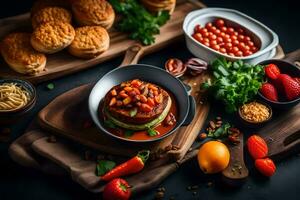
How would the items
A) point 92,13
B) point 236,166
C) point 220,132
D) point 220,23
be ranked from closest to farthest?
point 236,166
point 220,132
point 92,13
point 220,23

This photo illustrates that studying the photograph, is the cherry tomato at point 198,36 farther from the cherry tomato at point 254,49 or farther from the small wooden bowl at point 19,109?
the small wooden bowl at point 19,109

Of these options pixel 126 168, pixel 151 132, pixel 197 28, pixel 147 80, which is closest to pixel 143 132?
pixel 151 132

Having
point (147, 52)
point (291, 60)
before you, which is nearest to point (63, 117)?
point (147, 52)

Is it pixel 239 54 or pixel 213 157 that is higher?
pixel 239 54

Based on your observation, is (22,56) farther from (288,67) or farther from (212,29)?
(288,67)

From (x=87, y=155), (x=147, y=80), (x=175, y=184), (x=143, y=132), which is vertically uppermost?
(x=147, y=80)

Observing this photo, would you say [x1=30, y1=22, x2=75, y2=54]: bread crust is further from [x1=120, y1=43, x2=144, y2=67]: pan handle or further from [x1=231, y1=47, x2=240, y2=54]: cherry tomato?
[x1=231, y1=47, x2=240, y2=54]: cherry tomato
